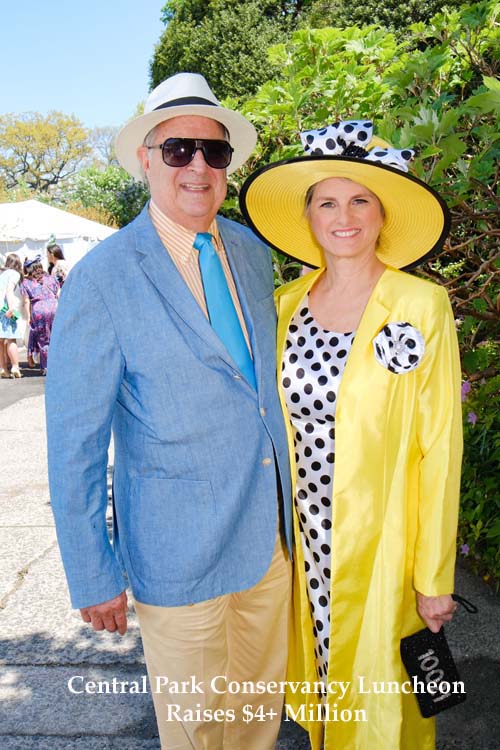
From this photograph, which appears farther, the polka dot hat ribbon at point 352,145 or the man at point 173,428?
the polka dot hat ribbon at point 352,145

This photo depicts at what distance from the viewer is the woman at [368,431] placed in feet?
6.73

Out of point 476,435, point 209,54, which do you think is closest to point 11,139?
point 209,54

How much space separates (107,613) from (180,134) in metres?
1.54

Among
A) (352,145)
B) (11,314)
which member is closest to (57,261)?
(11,314)

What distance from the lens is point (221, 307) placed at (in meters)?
2.21

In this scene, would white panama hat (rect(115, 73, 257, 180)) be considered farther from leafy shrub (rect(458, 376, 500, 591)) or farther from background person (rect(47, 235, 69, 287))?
background person (rect(47, 235, 69, 287))

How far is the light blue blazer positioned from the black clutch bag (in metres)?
0.59

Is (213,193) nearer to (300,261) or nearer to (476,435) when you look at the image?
(300,261)

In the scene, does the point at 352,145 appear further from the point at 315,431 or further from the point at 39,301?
the point at 39,301

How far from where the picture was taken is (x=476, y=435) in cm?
407

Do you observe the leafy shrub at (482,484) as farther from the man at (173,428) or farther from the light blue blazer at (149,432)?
the light blue blazer at (149,432)

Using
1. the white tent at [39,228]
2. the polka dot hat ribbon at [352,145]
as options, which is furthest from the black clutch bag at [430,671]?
the white tent at [39,228]

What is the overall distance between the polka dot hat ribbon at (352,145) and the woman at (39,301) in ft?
30.5

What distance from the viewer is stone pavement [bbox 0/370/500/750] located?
2.65 meters
